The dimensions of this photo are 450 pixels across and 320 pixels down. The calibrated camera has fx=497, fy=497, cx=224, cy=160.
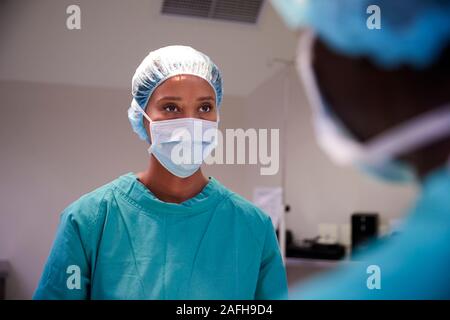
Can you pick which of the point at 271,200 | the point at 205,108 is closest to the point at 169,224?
the point at 205,108

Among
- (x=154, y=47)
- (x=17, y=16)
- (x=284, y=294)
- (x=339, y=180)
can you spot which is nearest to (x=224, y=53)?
(x=154, y=47)

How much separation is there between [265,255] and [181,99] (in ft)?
1.57

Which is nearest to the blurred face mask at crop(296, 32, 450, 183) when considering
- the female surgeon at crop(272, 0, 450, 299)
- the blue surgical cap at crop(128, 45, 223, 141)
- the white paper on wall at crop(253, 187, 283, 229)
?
the female surgeon at crop(272, 0, 450, 299)

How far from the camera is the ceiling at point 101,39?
146cm

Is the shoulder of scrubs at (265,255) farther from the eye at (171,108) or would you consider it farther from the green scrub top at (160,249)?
the eye at (171,108)

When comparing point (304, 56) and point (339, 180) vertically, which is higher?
point (304, 56)

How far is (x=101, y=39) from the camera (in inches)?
58.6

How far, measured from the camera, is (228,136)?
1.43 m

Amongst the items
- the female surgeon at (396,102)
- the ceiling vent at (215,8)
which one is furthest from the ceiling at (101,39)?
the female surgeon at (396,102)

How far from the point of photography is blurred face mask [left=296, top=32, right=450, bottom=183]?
116 centimetres

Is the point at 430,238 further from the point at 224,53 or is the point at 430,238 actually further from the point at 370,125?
the point at 224,53

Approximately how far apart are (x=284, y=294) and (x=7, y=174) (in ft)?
2.89

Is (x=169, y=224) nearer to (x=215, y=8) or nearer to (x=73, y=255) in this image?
(x=73, y=255)

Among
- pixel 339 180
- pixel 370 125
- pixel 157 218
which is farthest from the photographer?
pixel 339 180
